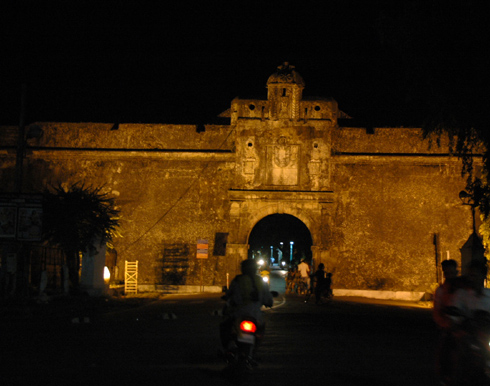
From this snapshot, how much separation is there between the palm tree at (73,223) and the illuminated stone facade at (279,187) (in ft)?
16.4

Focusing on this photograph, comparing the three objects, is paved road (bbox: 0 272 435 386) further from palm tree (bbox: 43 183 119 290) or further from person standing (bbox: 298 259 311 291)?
person standing (bbox: 298 259 311 291)

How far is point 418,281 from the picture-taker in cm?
2823

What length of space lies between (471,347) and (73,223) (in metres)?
18.2

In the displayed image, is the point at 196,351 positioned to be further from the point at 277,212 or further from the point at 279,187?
the point at 279,187

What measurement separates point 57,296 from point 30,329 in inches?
313

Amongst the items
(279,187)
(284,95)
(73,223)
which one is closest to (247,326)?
(73,223)

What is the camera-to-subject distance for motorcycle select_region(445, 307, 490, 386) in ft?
21.9

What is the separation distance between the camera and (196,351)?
1033 cm

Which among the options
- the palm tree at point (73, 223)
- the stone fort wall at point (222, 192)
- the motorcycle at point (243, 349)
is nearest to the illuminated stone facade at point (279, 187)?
the stone fort wall at point (222, 192)

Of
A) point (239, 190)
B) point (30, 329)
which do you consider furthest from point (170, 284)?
point (30, 329)

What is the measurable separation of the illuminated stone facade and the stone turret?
5 centimetres

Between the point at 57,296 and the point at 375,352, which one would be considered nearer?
the point at 375,352

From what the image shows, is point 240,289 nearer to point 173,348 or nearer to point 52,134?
point 173,348

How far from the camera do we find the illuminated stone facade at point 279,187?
93.4 feet
